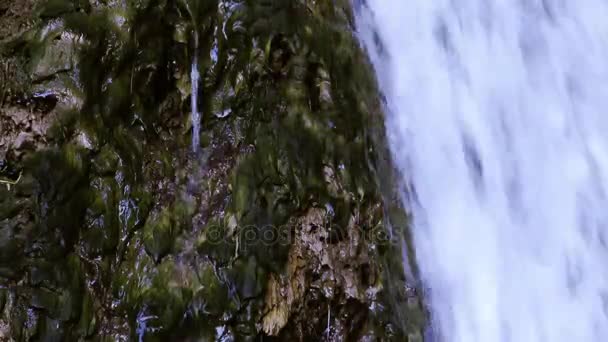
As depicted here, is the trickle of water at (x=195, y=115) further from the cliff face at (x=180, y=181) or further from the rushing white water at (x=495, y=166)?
the rushing white water at (x=495, y=166)

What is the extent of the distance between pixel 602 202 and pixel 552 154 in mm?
327

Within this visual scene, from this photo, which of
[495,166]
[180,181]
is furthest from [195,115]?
[495,166]

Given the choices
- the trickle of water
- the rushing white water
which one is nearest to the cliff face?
the trickle of water

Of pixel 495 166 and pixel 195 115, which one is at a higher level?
pixel 495 166

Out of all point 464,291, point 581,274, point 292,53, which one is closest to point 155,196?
point 292,53

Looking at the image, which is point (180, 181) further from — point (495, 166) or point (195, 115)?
point (495, 166)

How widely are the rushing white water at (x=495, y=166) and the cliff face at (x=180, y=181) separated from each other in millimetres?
416

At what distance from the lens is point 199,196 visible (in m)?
2.12

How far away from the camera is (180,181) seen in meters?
2.12

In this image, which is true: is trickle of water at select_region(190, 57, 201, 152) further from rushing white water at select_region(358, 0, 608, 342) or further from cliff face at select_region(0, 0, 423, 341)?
rushing white water at select_region(358, 0, 608, 342)

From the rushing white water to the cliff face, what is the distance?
0.42m

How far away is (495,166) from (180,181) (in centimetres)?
154

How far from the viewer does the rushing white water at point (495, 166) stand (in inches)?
108

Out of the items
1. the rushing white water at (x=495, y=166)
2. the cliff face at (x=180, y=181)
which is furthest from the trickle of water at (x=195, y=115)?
the rushing white water at (x=495, y=166)
